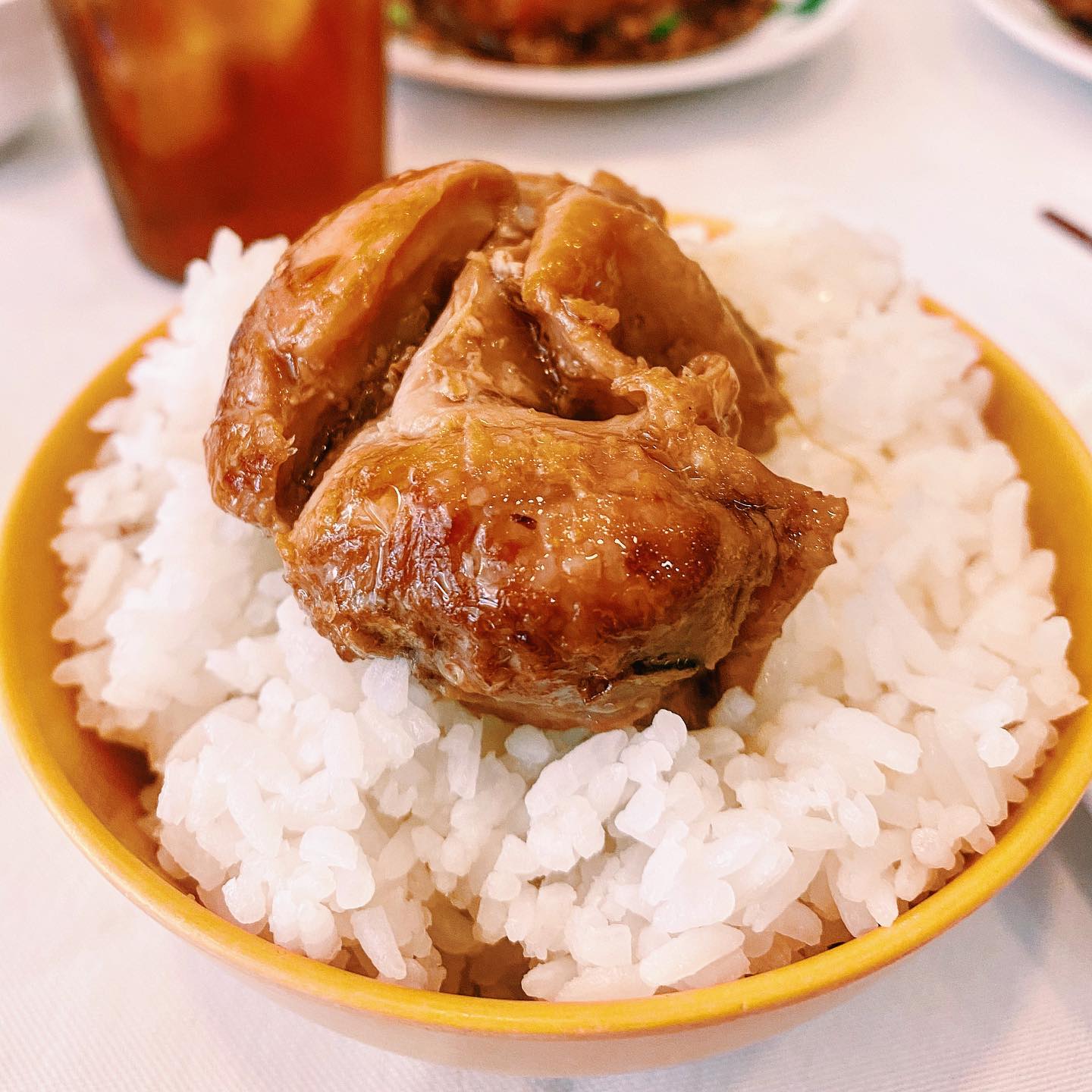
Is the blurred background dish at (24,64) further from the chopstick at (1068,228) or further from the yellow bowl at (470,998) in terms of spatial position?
→ the chopstick at (1068,228)

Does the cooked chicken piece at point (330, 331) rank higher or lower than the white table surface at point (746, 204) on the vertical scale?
higher

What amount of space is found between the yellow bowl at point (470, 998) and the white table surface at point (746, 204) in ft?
0.91

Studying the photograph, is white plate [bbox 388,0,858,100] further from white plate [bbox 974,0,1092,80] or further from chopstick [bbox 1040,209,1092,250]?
chopstick [bbox 1040,209,1092,250]

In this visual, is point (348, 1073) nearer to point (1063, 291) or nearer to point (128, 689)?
point (128, 689)

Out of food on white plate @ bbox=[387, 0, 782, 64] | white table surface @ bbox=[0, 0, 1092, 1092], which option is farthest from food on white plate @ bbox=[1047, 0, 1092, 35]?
food on white plate @ bbox=[387, 0, 782, 64]

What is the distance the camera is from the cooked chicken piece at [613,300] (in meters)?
1.35

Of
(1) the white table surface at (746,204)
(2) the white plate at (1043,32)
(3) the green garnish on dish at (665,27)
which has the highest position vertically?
(2) the white plate at (1043,32)

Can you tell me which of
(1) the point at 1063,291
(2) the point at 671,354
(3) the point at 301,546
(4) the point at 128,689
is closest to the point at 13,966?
(4) the point at 128,689

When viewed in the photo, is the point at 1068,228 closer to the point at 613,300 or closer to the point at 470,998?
the point at 613,300

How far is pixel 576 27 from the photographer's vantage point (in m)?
3.39

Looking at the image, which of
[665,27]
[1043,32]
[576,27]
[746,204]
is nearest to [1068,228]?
[746,204]

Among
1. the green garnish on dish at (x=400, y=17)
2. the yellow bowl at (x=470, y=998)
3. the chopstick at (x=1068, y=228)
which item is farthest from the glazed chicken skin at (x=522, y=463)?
the green garnish on dish at (x=400, y=17)

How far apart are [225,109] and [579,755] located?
6.34 ft

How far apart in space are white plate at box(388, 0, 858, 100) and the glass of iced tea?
0.68 m
